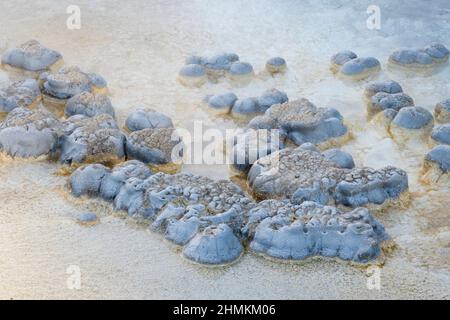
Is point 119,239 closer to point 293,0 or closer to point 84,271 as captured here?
point 84,271

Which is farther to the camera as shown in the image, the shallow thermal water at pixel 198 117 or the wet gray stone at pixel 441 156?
the wet gray stone at pixel 441 156

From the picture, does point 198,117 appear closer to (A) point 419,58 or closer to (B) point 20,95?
(B) point 20,95

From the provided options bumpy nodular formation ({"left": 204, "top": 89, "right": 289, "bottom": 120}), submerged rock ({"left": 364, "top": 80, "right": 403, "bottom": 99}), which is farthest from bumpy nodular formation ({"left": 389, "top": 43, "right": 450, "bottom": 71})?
bumpy nodular formation ({"left": 204, "top": 89, "right": 289, "bottom": 120})

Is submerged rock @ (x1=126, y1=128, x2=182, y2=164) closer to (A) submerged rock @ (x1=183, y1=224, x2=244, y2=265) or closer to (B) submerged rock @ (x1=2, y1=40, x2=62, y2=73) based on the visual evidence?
(A) submerged rock @ (x1=183, y1=224, x2=244, y2=265)

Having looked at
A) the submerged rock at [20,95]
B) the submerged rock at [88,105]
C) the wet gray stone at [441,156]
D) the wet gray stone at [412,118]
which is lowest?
the submerged rock at [20,95]

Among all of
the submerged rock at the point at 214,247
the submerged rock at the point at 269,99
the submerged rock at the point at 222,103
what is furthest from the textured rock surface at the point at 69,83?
the submerged rock at the point at 214,247

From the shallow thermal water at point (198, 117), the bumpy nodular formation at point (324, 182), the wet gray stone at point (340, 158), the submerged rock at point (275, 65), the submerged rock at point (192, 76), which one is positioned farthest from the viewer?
the submerged rock at point (275, 65)

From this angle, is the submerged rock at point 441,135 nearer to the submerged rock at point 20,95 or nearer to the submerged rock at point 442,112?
the submerged rock at point 442,112

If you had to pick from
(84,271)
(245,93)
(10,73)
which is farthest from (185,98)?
(84,271)

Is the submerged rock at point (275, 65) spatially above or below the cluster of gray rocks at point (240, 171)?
below
